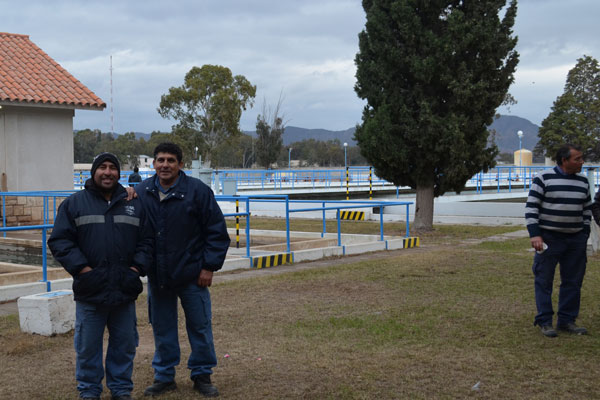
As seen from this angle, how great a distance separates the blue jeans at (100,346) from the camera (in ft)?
15.3

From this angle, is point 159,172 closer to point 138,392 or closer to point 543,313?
point 138,392

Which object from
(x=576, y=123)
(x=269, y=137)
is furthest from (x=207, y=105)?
(x=576, y=123)

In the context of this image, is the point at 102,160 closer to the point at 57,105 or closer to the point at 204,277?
the point at 204,277

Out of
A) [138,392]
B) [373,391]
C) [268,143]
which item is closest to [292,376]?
[373,391]

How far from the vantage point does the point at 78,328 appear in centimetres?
470

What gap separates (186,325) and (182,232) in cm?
66

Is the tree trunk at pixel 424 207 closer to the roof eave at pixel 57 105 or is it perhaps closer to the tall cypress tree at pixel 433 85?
the tall cypress tree at pixel 433 85

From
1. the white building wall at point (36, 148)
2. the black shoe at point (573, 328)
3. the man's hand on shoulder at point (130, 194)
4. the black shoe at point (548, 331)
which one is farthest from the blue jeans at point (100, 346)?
the white building wall at point (36, 148)

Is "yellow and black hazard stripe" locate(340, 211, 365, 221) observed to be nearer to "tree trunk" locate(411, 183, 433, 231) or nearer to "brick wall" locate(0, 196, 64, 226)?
"tree trunk" locate(411, 183, 433, 231)

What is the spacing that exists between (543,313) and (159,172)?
3.82m

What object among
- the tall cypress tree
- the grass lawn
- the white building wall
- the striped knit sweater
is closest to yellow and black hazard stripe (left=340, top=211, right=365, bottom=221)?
the tall cypress tree

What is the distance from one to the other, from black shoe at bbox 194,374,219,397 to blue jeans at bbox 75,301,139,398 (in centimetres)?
45

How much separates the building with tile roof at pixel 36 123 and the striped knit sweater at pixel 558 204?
50.1 feet

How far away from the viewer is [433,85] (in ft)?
57.2
